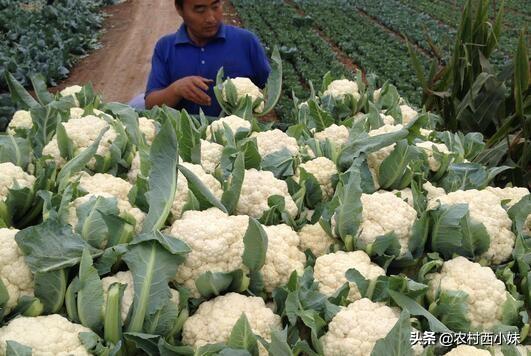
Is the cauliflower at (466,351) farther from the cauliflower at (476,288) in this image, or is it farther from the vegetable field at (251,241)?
the cauliflower at (476,288)

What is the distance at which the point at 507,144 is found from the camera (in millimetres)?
2488

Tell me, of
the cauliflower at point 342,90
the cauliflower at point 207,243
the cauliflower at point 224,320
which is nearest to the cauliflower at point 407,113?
the cauliflower at point 342,90

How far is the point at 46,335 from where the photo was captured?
126 centimetres

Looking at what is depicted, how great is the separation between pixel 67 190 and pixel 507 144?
72.9 inches

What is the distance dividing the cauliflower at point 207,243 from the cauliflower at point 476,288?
539 mm

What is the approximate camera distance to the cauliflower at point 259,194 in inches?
67.9

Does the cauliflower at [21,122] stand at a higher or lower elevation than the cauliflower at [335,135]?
lower

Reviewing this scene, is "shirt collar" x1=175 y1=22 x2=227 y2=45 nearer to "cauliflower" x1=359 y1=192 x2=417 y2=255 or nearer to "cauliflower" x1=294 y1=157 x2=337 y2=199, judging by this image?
"cauliflower" x1=294 y1=157 x2=337 y2=199

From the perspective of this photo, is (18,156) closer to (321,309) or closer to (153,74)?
(321,309)

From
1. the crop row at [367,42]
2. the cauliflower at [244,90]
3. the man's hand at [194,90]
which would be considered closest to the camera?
the cauliflower at [244,90]

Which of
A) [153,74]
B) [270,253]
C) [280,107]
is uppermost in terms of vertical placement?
[270,253]

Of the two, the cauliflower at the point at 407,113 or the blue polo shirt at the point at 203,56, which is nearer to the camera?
the cauliflower at the point at 407,113

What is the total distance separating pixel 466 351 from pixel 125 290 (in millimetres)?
826

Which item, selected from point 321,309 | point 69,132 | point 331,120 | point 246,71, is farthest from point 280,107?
point 321,309
